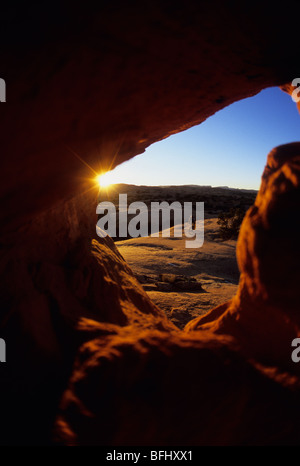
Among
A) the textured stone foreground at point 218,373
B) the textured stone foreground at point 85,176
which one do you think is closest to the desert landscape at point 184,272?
the textured stone foreground at point 218,373

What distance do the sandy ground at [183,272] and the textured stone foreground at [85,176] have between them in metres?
3.23

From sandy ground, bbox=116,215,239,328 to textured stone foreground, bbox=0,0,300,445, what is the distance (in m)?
3.23

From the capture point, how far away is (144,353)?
7.80 ft

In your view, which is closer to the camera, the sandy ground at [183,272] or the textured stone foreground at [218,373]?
the textured stone foreground at [218,373]

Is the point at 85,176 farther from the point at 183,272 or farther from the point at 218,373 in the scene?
the point at 183,272

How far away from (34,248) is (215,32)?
3.53m

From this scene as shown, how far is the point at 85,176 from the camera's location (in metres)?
3.44

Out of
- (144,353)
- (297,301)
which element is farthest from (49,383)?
(297,301)

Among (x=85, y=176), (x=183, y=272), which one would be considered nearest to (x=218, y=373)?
(x=85, y=176)

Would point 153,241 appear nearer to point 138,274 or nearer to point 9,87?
point 138,274

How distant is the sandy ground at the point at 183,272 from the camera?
22.4ft

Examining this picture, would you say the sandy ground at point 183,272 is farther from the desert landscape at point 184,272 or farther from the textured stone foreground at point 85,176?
the textured stone foreground at point 85,176

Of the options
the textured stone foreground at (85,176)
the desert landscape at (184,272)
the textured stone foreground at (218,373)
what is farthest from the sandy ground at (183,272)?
the textured stone foreground at (85,176)

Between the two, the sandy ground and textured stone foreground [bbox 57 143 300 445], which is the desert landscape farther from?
textured stone foreground [bbox 57 143 300 445]
